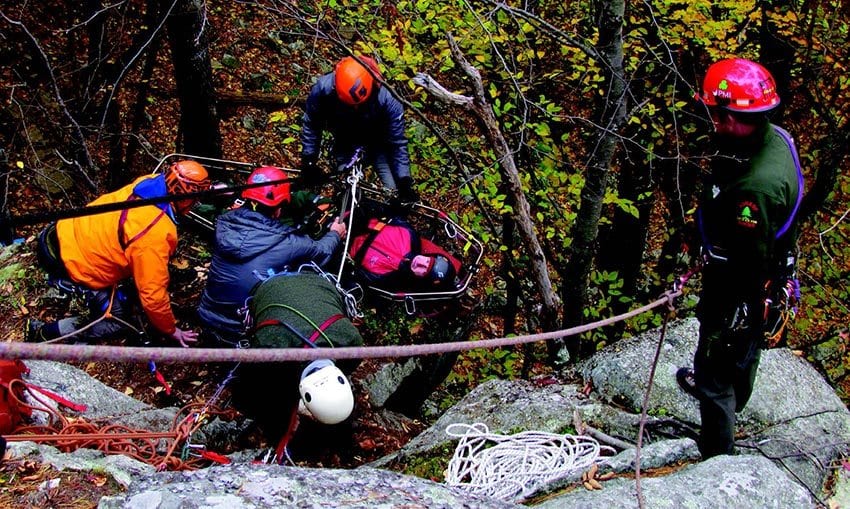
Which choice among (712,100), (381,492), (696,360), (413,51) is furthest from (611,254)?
(381,492)

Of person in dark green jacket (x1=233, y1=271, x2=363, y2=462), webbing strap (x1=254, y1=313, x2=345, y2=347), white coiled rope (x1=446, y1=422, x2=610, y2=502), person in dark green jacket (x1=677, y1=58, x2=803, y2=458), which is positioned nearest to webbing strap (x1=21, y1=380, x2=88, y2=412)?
person in dark green jacket (x1=233, y1=271, x2=363, y2=462)

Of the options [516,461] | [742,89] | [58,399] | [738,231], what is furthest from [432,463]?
[742,89]

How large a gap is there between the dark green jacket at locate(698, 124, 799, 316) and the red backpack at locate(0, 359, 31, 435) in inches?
138

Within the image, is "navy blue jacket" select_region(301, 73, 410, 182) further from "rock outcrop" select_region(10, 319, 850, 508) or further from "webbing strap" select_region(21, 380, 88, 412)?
"webbing strap" select_region(21, 380, 88, 412)

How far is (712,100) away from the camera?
290cm

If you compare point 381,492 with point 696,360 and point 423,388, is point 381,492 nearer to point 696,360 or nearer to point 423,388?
point 696,360

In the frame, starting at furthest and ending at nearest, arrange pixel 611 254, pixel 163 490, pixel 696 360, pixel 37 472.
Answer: pixel 611 254
pixel 696 360
pixel 37 472
pixel 163 490

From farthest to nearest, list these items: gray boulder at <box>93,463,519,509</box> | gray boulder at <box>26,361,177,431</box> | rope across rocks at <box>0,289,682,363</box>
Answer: gray boulder at <box>26,361,177,431</box>, gray boulder at <box>93,463,519,509</box>, rope across rocks at <box>0,289,682,363</box>

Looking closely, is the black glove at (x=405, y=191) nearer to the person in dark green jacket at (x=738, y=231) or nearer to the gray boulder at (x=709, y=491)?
the person in dark green jacket at (x=738, y=231)

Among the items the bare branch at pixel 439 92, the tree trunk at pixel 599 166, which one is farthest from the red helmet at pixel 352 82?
the tree trunk at pixel 599 166

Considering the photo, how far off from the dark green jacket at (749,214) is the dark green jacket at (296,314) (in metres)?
1.95

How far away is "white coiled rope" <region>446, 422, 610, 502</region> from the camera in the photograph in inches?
115

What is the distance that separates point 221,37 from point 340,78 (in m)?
6.29

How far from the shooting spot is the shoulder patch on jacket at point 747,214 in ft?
9.06
